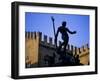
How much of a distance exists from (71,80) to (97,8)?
43 centimetres

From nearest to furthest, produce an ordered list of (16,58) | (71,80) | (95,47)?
(16,58) → (71,80) → (95,47)

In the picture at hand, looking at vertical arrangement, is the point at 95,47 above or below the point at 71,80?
above

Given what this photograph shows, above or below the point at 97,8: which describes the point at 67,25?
below

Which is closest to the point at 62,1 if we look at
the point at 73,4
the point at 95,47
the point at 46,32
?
the point at 73,4

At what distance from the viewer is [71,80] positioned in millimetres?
1457

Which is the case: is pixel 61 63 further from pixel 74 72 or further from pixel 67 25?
pixel 67 25

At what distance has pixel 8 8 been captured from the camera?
55.1 inches

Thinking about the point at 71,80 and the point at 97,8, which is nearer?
the point at 71,80

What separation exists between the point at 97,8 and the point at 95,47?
0.22m

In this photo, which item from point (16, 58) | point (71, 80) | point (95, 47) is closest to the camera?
point (16, 58)

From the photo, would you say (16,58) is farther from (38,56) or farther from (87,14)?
(87,14)

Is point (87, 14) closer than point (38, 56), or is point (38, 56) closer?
point (38, 56)

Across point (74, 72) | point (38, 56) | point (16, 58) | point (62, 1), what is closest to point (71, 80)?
point (74, 72)

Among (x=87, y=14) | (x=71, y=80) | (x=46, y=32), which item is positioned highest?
(x=87, y=14)
